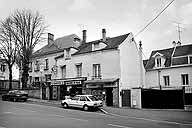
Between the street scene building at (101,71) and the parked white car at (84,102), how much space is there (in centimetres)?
390

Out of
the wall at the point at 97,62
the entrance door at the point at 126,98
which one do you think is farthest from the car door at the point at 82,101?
the wall at the point at 97,62

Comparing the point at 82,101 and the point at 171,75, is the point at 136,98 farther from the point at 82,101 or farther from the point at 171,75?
the point at 171,75

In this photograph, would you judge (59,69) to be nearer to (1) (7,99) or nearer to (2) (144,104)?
(1) (7,99)

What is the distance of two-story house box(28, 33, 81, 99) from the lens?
3228 cm

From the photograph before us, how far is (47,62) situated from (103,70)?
475 inches

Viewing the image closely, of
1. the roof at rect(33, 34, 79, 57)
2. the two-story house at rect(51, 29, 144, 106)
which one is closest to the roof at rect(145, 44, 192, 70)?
the two-story house at rect(51, 29, 144, 106)

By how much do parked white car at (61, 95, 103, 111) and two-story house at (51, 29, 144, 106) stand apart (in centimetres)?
391

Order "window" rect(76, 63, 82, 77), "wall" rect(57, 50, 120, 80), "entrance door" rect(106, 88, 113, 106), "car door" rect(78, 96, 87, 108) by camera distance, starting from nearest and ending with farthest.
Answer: "car door" rect(78, 96, 87, 108), "wall" rect(57, 50, 120, 80), "entrance door" rect(106, 88, 113, 106), "window" rect(76, 63, 82, 77)

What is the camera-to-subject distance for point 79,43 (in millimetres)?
35750

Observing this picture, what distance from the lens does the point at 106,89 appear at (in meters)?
25.9

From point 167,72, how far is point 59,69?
15464 mm

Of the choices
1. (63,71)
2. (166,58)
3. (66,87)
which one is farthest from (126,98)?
(166,58)

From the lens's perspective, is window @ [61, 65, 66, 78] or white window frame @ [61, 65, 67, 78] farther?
window @ [61, 65, 66, 78]

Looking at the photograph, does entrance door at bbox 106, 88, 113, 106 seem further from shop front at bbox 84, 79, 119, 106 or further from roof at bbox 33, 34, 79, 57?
roof at bbox 33, 34, 79, 57
